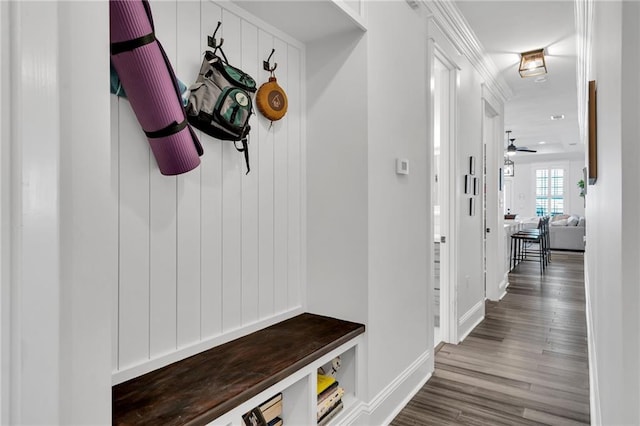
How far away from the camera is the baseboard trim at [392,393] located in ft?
6.19

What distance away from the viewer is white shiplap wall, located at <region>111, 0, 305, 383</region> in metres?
1.31

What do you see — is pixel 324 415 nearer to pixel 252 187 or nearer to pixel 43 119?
pixel 252 187

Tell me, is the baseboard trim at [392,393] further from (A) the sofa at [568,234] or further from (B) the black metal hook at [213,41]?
(A) the sofa at [568,234]

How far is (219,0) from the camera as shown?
1.58 m

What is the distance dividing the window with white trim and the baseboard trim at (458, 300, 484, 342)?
10.8 metres

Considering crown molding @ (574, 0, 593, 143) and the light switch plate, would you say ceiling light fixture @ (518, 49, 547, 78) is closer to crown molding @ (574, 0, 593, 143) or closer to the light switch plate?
crown molding @ (574, 0, 593, 143)

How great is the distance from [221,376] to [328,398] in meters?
0.64

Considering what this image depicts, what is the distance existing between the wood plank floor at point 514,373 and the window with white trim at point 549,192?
9742 mm

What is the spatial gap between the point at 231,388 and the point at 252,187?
866 millimetres

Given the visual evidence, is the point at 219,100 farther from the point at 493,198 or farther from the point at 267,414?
the point at 493,198

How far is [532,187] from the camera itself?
515 inches

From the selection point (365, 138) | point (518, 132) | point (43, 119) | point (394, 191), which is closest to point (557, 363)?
point (394, 191)

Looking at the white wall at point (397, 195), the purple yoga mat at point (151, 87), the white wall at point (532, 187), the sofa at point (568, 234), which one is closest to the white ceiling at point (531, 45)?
the white wall at point (397, 195)

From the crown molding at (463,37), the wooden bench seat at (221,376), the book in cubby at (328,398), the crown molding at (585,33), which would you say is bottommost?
the book in cubby at (328,398)
